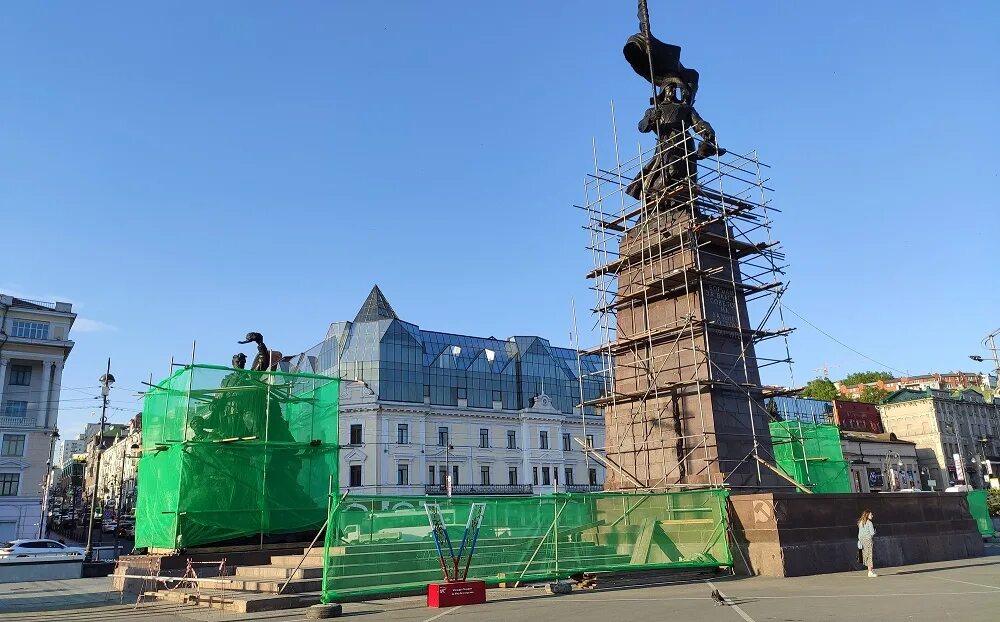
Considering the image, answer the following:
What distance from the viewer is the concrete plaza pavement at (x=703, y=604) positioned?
32.6 feet

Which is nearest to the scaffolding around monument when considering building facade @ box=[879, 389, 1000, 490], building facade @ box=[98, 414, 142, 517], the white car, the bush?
the white car

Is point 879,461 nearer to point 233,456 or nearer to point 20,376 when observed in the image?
point 233,456

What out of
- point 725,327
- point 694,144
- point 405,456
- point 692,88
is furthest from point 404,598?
point 405,456

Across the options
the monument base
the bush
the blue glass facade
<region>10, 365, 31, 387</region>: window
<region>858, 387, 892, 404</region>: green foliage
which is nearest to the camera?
the monument base

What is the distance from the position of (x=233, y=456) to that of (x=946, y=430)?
7308 cm

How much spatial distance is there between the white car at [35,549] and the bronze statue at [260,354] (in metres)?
12.9

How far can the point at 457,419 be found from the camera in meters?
59.0

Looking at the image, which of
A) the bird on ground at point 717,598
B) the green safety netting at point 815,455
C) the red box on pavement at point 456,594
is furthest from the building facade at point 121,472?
the bird on ground at point 717,598

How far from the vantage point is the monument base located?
50.5 feet

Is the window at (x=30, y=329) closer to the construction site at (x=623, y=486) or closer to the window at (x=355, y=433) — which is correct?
the window at (x=355, y=433)

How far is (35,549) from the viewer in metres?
29.7

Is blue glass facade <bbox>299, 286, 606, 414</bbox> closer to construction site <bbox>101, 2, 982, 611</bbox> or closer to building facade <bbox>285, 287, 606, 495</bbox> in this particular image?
Answer: building facade <bbox>285, 287, 606, 495</bbox>

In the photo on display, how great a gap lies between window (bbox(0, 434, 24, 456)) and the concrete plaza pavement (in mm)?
41412

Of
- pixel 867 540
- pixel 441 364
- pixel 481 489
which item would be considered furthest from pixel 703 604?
pixel 441 364
